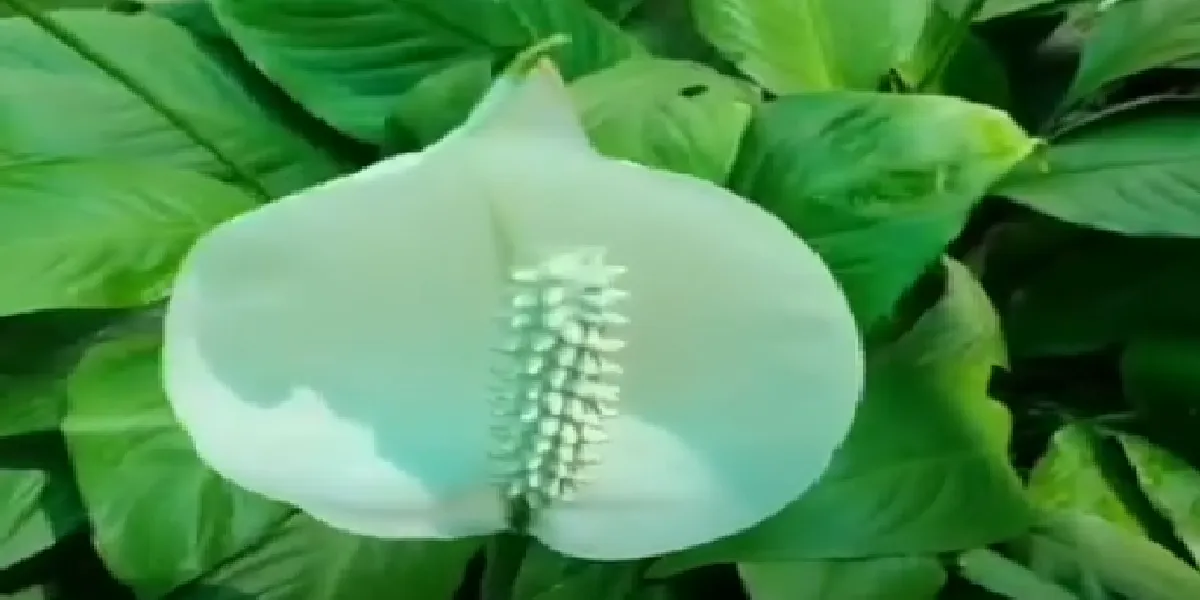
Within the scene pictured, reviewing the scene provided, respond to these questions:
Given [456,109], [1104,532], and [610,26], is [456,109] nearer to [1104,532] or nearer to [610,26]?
[610,26]

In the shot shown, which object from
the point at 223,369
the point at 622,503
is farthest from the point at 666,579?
the point at 223,369

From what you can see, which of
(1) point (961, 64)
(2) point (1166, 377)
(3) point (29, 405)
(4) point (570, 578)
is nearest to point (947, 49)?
(1) point (961, 64)

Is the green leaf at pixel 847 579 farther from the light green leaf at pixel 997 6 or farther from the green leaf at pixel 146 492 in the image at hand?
the light green leaf at pixel 997 6

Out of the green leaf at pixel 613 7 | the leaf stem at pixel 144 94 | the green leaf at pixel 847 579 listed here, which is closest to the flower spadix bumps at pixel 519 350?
the green leaf at pixel 847 579

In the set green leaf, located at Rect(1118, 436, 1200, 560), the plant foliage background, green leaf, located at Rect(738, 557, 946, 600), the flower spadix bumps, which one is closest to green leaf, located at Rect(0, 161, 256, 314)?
the plant foliage background

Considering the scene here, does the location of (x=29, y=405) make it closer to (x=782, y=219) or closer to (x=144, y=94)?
(x=144, y=94)
